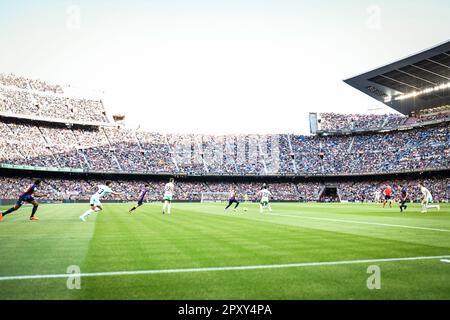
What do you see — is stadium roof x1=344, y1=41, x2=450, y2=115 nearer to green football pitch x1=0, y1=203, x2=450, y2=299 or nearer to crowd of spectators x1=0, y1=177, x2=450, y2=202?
crowd of spectators x1=0, y1=177, x2=450, y2=202

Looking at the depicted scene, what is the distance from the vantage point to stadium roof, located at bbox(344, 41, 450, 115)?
4788 cm

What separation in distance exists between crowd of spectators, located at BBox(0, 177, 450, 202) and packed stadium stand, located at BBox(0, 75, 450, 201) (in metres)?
0.19

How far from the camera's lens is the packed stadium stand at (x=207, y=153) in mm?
58750

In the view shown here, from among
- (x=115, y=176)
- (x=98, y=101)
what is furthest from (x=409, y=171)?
(x=98, y=101)

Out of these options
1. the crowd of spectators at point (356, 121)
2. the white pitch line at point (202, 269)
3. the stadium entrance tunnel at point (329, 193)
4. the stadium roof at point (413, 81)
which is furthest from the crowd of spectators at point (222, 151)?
the white pitch line at point (202, 269)

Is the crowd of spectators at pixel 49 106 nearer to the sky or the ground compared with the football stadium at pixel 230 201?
nearer to the sky

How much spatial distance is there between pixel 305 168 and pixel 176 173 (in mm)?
26415

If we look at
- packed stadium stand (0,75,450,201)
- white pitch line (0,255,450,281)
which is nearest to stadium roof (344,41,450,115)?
packed stadium stand (0,75,450,201)

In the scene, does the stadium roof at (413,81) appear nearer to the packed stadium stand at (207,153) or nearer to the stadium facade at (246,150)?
the stadium facade at (246,150)

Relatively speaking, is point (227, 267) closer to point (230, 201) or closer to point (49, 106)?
point (230, 201)

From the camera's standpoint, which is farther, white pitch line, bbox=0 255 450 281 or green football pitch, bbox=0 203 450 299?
white pitch line, bbox=0 255 450 281

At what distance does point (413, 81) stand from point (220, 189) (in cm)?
3904

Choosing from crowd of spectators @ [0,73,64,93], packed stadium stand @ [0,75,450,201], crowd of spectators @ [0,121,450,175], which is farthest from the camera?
crowd of spectators @ [0,73,64,93]

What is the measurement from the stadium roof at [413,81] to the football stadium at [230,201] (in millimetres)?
319
